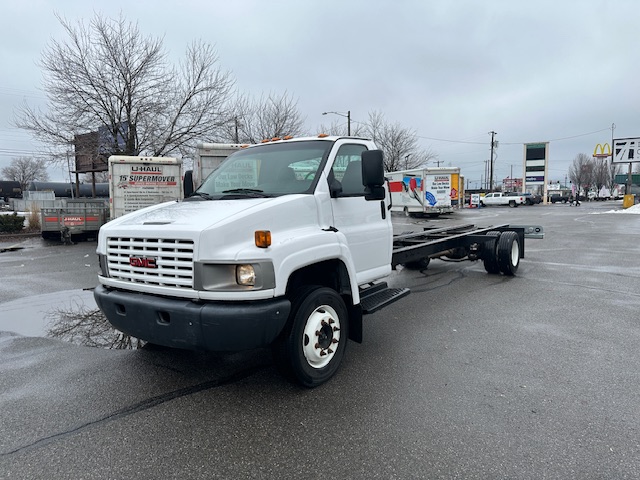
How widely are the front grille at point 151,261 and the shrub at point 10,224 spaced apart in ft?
60.2

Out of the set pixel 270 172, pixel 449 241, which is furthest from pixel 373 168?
pixel 449 241

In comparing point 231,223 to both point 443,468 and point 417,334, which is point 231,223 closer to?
point 443,468

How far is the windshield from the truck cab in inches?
0.6

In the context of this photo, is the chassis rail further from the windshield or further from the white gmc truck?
the windshield

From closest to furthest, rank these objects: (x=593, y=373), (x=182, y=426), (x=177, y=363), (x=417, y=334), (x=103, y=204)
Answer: (x=182, y=426)
(x=593, y=373)
(x=177, y=363)
(x=417, y=334)
(x=103, y=204)

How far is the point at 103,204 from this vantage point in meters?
17.3

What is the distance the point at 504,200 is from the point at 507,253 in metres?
46.4

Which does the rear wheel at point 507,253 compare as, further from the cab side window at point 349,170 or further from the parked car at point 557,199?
the parked car at point 557,199

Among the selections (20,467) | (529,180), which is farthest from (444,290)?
(529,180)

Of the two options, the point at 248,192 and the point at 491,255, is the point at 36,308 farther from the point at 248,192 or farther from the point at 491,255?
the point at 491,255

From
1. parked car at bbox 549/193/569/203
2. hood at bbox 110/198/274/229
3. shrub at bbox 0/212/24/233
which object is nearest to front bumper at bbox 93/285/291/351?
hood at bbox 110/198/274/229

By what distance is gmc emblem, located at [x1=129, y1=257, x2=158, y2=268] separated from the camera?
11.3ft

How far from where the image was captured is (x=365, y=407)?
11.5 feet

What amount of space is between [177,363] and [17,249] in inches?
537
